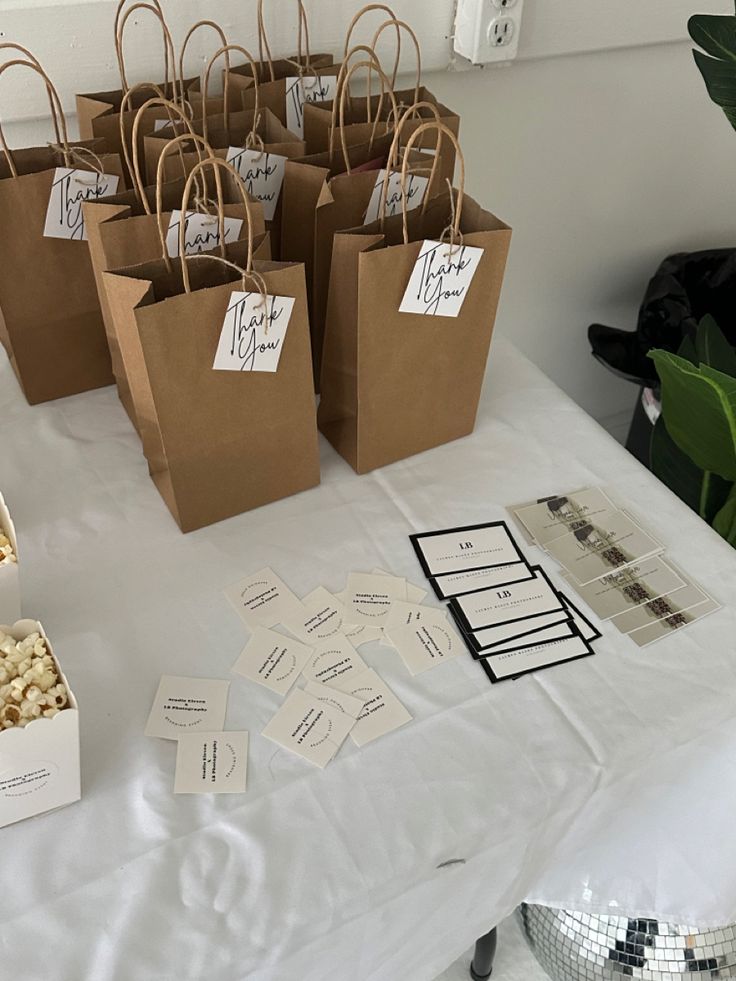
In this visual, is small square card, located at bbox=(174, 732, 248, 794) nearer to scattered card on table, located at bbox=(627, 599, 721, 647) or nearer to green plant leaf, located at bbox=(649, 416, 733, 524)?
scattered card on table, located at bbox=(627, 599, 721, 647)

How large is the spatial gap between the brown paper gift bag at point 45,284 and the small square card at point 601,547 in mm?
630

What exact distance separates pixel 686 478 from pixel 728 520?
0.13 m

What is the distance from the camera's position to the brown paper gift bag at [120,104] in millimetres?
1059

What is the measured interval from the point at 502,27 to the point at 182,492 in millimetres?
882

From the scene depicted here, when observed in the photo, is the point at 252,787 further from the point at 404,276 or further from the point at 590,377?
the point at 590,377

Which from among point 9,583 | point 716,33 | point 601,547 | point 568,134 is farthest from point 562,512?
point 568,134

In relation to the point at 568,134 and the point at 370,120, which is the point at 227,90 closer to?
the point at 370,120

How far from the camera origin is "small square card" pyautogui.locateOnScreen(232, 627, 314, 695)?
2.73ft

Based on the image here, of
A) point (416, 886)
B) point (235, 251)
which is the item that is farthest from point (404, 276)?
point (416, 886)

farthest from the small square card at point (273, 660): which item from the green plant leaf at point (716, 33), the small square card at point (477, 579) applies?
the green plant leaf at point (716, 33)

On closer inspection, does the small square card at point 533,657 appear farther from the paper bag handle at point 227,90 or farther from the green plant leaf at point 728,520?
the paper bag handle at point 227,90

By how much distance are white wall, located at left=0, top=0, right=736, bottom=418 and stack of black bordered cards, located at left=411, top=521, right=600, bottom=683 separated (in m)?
0.77

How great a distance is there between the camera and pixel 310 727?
0.79 m

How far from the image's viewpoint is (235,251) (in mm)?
898
